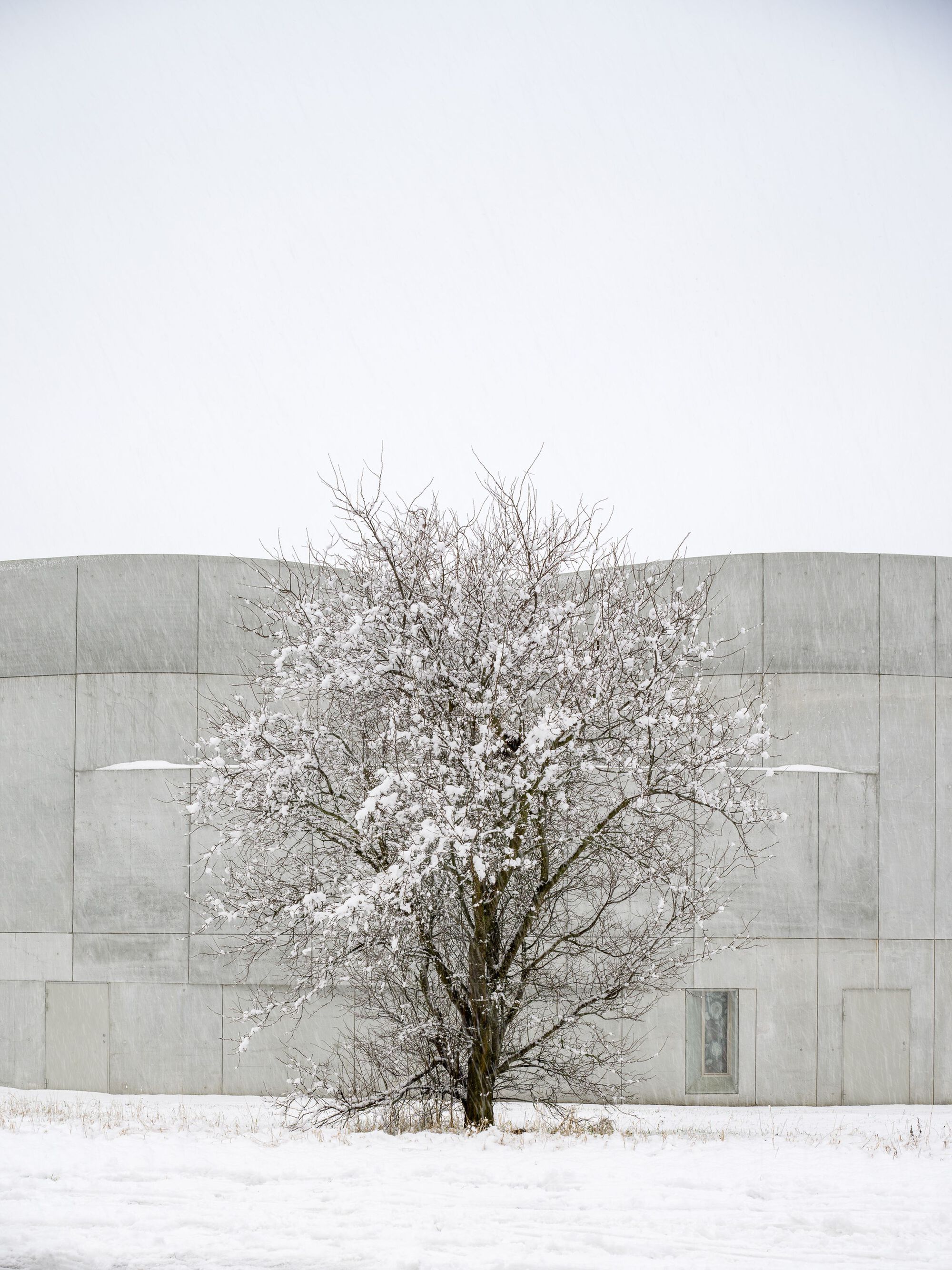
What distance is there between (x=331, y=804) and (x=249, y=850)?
1.91 metres

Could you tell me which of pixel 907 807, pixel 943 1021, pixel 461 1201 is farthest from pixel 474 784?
pixel 943 1021

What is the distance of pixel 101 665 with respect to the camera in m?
16.0

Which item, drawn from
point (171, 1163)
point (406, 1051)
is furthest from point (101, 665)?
point (171, 1163)

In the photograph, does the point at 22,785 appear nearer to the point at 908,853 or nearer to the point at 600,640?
the point at 600,640

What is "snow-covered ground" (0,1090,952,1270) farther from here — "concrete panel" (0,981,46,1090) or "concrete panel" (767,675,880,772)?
"concrete panel" (767,675,880,772)

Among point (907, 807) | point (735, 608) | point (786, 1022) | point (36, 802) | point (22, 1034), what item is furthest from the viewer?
point (735, 608)

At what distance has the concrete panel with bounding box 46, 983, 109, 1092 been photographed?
15.2 meters

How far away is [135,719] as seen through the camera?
15859 mm

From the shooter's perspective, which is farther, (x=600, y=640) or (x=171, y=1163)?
(x=600, y=640)

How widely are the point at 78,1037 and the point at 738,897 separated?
9.00 m

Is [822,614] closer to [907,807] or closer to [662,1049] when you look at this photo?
[907,807]

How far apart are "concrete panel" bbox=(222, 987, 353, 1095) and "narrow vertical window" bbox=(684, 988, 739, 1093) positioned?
14.8 ft

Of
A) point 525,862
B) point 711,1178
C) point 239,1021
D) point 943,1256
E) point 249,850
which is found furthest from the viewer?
point 239,1021

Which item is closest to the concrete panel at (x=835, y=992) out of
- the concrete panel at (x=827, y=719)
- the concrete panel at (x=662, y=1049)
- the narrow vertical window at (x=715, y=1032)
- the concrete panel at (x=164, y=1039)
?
the narrow vertical window at (x=715, y=1032)
